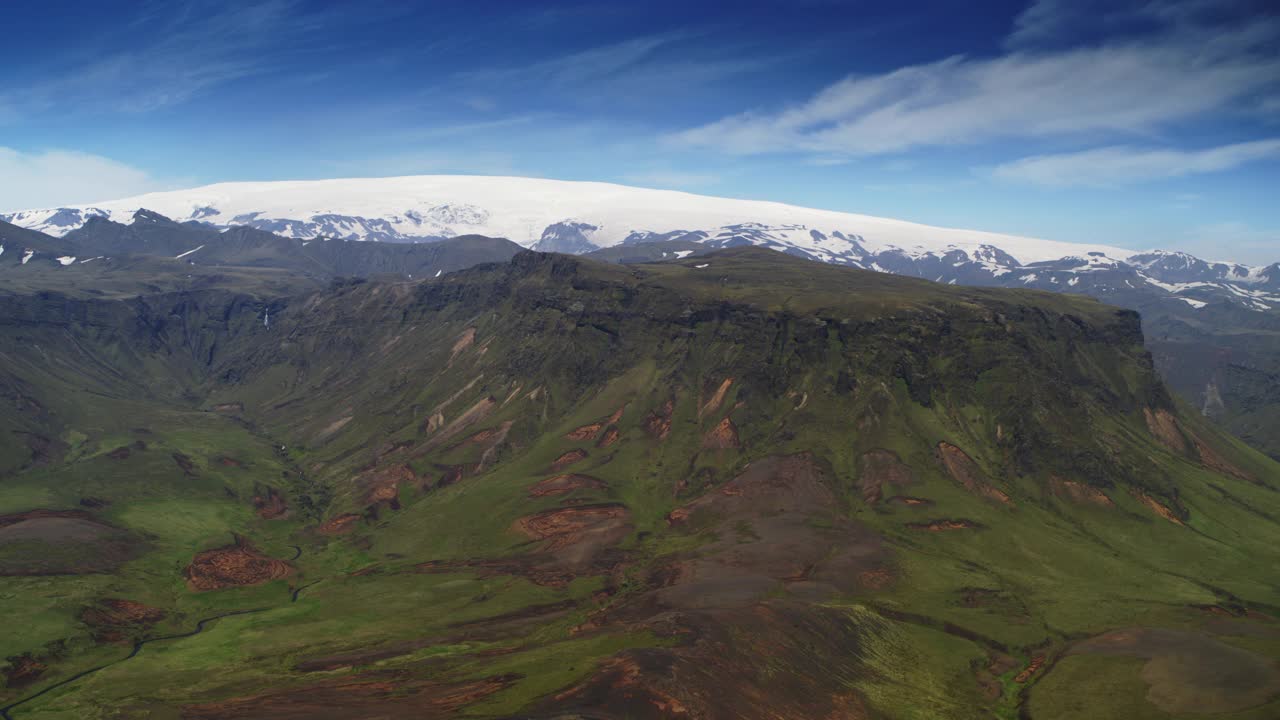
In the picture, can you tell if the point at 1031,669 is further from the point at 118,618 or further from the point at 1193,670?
the point at 118,618

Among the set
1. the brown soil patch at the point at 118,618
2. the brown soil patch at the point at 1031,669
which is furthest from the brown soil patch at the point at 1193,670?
the brown soil patch at the point at 118,618

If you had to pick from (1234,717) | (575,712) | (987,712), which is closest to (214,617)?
(575,712)

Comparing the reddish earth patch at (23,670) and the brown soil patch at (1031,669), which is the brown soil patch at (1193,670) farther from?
the reddish earth patch at (23,670)

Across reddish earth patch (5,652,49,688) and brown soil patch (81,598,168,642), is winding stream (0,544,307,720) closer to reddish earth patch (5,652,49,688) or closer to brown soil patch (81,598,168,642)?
reddish earth patch (5,652,49,688)

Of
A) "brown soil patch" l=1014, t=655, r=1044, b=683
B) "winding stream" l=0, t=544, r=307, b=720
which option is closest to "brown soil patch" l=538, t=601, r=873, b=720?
"brown soil patch" l=1014, t=655, r=1044, b=683

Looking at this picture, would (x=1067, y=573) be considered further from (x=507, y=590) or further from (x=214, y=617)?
(x=214, y=617)
